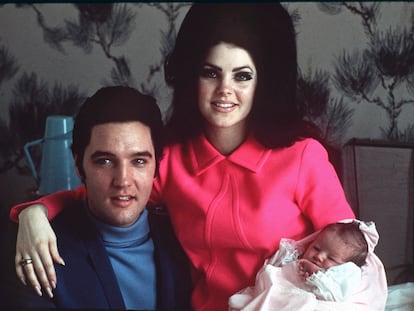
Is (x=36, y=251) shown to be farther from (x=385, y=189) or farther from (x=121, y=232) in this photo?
(x=385, y=189)

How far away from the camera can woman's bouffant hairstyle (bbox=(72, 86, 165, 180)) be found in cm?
89

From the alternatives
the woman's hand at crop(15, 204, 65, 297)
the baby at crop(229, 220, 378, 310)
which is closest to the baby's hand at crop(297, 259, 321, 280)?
the baby at crop(229, 220, 378, 310)

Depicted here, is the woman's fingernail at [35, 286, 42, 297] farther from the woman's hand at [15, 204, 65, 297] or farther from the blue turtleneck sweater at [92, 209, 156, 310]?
the blue turtleneck sweater at [92, 209, 156, 310]

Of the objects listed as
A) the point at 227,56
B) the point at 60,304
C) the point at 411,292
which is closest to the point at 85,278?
the point at 60,304

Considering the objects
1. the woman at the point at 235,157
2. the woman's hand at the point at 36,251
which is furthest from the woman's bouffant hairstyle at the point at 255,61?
the woman's hand at the point at 36,251

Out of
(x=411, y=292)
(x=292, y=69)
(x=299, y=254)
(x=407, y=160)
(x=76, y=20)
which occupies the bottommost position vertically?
(x=411, y=292)

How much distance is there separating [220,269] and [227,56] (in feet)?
1.20

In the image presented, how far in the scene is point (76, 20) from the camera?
918 millimetres

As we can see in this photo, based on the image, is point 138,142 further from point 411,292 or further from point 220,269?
point 411,292

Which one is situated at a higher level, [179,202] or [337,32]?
[337,32]

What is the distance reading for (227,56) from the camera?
2.79 feet

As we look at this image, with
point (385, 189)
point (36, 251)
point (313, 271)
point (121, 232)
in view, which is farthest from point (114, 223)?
point (385, 189)

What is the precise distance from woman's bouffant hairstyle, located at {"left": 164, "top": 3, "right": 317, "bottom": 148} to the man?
59 mm

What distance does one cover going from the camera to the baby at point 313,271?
2.65 ft
